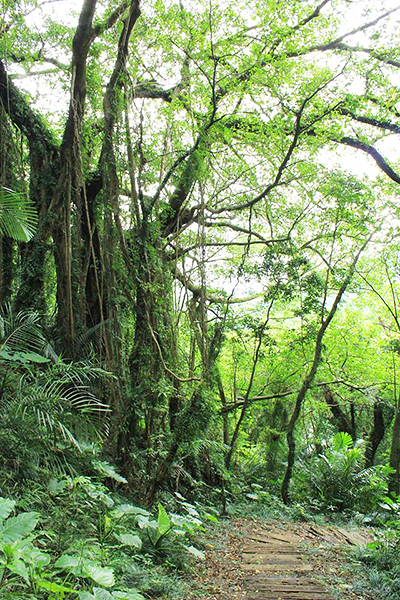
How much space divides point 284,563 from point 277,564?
0.08 m

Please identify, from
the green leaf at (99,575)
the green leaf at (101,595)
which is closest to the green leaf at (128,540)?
the green leaf at (99,575)

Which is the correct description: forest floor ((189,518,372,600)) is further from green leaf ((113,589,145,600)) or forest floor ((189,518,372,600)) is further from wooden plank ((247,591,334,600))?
green leaf ((113,589,145,600))

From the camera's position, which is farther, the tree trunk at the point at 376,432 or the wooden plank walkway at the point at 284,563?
the tree trunk at the point at 376,432

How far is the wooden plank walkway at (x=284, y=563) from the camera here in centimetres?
316

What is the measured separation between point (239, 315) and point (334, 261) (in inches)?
62.4

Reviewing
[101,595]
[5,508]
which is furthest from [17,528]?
[101,595]

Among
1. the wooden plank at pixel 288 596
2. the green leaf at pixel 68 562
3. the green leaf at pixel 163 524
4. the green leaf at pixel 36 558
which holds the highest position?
the green leaf at pixel 36 558

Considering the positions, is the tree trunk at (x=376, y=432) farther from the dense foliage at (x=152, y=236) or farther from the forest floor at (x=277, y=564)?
the forest floor at (x=277, y=564)

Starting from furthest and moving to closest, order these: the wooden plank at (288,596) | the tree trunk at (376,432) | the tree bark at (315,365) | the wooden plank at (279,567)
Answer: the tree trunk at (376,432)
the tree bark at (315,365)
the wooden plank at (279,567)
the wooden plank at (288,596)

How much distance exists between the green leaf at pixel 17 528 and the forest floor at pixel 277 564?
144 cm

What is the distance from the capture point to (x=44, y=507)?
2.99 m

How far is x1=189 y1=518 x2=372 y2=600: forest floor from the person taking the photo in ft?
10.3

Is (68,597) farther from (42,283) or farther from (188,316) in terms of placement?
(188,316)

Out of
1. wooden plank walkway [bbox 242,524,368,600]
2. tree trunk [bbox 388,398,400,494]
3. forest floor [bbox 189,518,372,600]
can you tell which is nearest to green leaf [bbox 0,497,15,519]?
forest floor [bbox 189,518,372,600]
